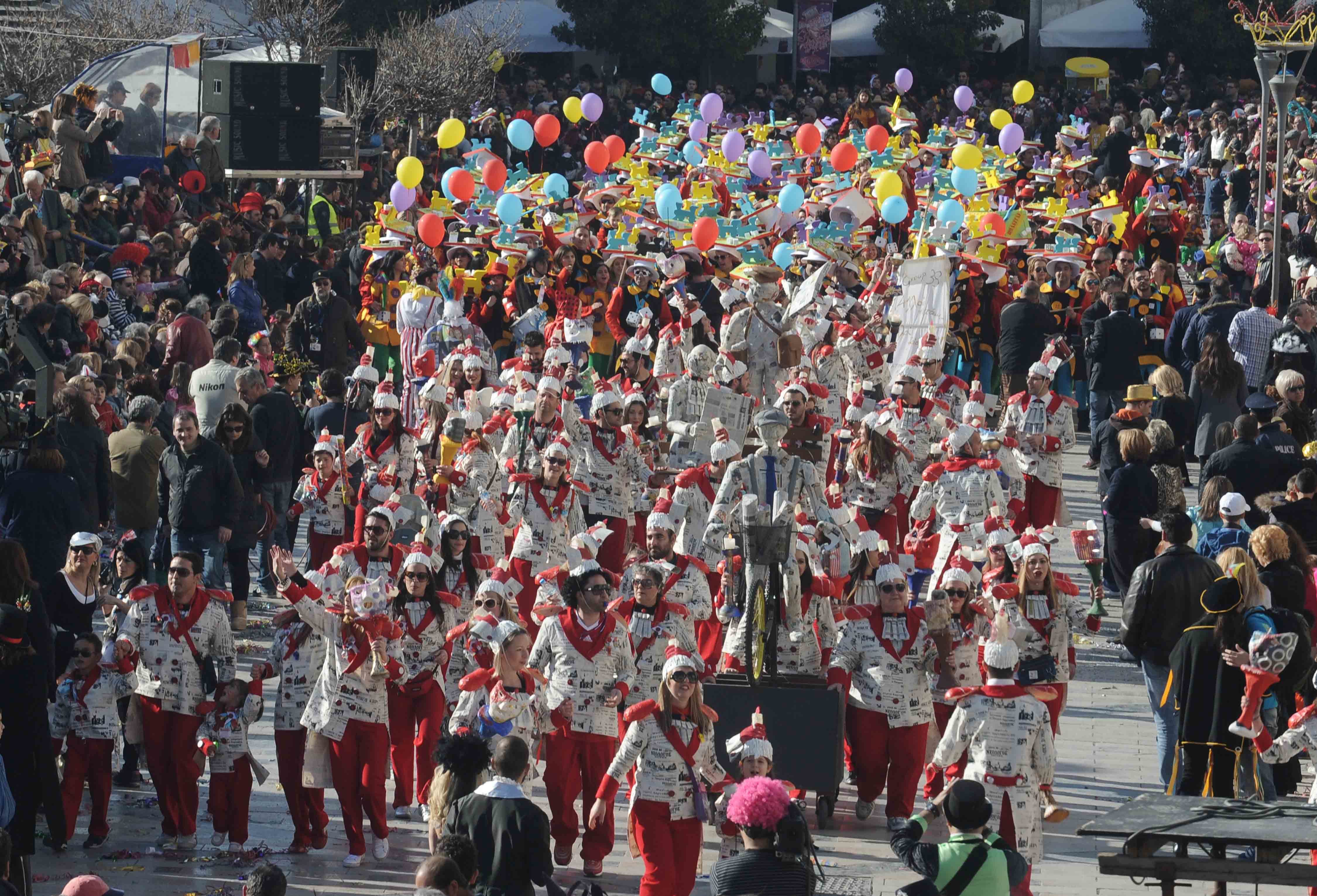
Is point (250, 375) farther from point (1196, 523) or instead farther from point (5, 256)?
point (1196, 523)

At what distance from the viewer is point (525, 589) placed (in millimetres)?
13938

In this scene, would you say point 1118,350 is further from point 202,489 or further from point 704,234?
A: point 202,489

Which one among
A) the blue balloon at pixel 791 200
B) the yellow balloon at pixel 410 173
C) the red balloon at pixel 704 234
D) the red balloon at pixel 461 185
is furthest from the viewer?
the blue balloon at pixel 791 200

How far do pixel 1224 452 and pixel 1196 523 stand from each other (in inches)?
23.4

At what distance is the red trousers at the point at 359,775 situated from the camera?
10.9m

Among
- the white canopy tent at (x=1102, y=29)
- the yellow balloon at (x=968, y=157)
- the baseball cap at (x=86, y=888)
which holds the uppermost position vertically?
the white canopy tent at (x=1102, y=29)

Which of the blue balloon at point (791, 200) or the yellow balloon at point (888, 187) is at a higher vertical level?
the yellow balloon at point (888, 187)

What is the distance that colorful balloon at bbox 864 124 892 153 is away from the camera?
88.3ft

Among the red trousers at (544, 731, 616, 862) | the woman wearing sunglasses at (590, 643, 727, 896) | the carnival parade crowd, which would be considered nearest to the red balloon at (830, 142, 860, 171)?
the carnival parade crowd

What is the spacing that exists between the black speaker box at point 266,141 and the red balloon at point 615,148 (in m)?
3.37

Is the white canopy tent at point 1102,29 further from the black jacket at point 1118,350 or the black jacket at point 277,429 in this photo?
the black jacket at point 277,429

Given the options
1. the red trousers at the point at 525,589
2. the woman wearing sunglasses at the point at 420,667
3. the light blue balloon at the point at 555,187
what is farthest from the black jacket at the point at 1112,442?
the light blue balloon at the point at 555,187

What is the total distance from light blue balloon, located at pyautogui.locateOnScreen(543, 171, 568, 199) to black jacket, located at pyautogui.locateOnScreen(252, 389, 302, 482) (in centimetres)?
799

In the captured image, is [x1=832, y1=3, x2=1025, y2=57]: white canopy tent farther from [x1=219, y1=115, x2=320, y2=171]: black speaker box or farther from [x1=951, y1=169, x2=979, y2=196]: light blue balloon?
[x1=951, y1=169, x2=979, y2=196]: light blue balloon
